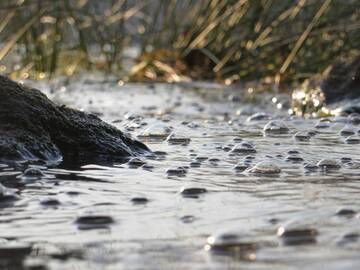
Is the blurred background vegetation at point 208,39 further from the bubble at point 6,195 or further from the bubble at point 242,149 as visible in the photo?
the bubble at point 6,195

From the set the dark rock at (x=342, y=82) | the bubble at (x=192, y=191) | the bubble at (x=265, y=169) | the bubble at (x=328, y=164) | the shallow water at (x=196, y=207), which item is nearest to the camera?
the shallow water at (x=196, y=207)

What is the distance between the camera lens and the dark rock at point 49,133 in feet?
8.81

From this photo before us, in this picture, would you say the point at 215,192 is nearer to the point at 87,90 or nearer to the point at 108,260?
the point at 108,260

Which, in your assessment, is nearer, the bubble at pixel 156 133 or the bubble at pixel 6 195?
the bubble at pixel 6 195

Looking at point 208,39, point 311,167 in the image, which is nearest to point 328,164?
point 311,167

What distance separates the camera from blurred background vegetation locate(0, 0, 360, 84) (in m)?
5.94

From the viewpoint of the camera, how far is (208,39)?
7199mm

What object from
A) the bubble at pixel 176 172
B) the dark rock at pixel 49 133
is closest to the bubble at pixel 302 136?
the dark rock at pixel 49 133

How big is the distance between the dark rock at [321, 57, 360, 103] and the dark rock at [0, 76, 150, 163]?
2233 mm

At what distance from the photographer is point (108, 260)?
5.00ft

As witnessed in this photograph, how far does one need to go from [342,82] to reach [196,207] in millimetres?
3229

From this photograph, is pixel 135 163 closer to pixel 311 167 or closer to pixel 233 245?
pixel 311 167

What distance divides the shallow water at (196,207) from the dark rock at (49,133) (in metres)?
0.13

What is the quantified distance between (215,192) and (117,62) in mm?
5433
